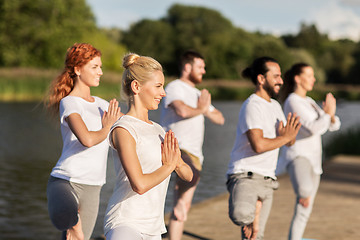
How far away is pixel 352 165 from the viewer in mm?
13211

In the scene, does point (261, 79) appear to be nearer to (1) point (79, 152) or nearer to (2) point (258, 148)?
(2) point (258, 148)

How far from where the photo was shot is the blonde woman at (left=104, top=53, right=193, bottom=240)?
2.89m

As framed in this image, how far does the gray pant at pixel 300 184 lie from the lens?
5.18 m

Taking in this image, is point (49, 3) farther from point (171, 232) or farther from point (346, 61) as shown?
point (346, 61)

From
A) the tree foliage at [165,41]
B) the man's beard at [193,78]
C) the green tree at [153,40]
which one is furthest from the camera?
the green tree at [153,40]

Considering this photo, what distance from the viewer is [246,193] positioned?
4391 millimetres

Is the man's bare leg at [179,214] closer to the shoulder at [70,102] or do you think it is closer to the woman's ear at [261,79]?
the woman's ear at [261,79]

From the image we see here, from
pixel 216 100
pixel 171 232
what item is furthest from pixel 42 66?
pixel 171 232

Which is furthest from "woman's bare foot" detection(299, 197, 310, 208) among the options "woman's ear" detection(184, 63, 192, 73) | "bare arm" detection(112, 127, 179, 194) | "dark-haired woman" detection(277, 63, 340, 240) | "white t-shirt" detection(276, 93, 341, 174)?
"bare arm" detection(112, 127, 179, 194)

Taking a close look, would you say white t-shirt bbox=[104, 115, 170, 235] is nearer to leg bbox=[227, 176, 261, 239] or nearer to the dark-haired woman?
leg bbox=[227, 176, 261, 239]

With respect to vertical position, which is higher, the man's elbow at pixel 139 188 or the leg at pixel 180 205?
the man's elbow at pixel 139 188

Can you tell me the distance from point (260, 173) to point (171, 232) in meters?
1.37

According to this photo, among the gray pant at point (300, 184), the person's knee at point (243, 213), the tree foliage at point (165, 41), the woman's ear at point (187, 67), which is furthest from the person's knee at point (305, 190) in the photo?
the tree foliage at point (165, 41)

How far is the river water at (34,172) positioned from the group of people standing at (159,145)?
0.54 meters
